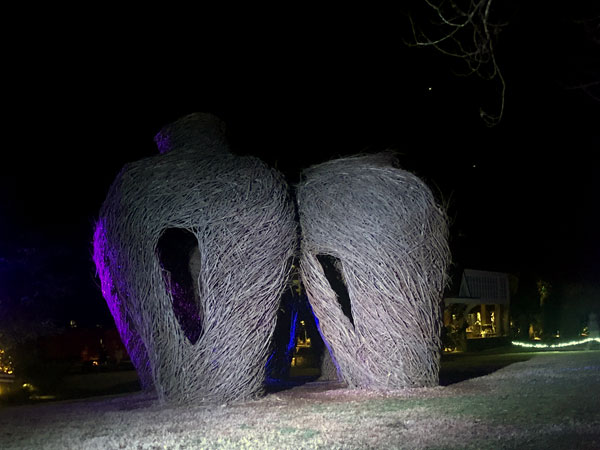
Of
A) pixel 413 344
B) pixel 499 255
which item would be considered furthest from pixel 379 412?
pixel 499 255

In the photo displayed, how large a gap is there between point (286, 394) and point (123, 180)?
13.2 ft

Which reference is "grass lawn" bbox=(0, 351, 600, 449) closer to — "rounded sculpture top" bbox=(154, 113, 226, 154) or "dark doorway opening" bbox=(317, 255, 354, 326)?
"dark doorway opening" bbox=(317, 255, 354, 326)

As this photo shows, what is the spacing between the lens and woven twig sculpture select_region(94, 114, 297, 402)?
10086mm

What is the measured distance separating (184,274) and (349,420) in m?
6.30

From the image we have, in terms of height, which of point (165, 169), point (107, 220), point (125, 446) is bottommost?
point (125, 446)

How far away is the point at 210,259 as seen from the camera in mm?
10180

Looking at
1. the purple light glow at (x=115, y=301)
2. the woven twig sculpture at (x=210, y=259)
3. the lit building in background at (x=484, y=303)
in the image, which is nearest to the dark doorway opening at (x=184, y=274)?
the purple light glow at (x=115, y=301)

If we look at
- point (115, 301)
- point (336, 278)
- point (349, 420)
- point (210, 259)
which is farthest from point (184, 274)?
point (349, 420)

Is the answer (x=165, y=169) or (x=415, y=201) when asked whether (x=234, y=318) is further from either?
(x=415, y=201)

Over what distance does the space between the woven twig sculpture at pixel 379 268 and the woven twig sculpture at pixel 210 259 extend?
649 millimetres

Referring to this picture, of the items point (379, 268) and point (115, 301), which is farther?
point (115, 301)

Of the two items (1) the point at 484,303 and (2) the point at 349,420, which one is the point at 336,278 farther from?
(1) the point at 484,303

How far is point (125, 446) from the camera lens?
279 inches

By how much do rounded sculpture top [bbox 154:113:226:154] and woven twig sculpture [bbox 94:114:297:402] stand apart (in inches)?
13.5
